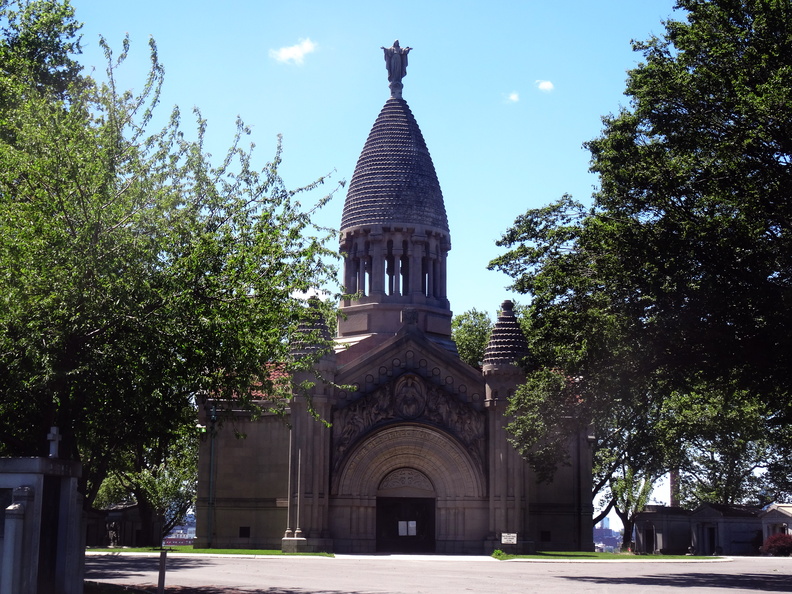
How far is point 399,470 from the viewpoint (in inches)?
1817

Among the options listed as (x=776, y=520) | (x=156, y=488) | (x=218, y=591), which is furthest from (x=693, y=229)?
(x=156, y=488)

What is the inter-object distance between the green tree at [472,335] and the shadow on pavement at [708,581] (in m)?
37.9

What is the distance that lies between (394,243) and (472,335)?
1993cm

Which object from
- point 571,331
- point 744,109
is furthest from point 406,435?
point 744,109

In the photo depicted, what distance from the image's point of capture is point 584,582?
25188mm

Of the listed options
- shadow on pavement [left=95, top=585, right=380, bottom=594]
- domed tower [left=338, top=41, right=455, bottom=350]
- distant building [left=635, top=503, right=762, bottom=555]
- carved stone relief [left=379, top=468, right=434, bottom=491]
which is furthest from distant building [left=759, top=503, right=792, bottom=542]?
shadow on pavement [left=95, top=585, right=380, bottom=594]

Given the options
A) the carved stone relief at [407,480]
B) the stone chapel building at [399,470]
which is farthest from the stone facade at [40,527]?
the carved stone relief at [407,480]

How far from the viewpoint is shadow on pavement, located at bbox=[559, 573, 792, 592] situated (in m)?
24.0

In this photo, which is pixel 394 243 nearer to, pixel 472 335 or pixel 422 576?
pixel 472 335

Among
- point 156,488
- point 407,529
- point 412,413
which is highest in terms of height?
point 412,413

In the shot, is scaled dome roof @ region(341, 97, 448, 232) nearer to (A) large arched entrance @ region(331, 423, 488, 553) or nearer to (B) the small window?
(A) large arched entrance @ region(331, 423, 488, 553)

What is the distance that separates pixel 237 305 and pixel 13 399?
15.2 ft

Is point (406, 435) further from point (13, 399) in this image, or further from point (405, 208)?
point (13, 399)

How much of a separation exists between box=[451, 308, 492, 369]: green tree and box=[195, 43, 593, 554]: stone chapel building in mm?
20809
